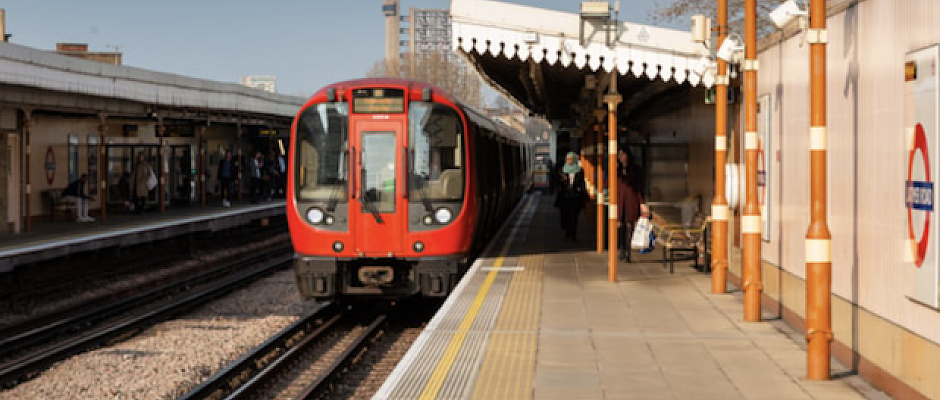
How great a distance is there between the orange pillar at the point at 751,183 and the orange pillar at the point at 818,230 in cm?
243

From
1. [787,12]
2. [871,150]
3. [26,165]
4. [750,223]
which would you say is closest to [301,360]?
[750,223]

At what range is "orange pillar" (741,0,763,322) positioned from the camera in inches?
381

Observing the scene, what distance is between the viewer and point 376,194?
12.8 meters

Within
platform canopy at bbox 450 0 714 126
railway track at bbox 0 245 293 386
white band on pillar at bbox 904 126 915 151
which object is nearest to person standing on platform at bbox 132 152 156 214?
railway track at bbox 0 245 293 386

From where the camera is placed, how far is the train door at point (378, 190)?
1266cm

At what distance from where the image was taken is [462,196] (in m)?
13.0

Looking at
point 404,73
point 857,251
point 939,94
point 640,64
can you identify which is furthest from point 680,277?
point 404,73

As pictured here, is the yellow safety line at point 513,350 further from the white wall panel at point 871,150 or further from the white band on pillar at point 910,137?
the white band on pillar at point 910,137

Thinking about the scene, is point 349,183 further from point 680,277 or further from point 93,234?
point 93,234

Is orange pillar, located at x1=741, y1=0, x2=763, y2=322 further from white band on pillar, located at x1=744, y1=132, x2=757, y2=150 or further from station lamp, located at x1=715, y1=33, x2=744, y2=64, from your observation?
station lamp, located at x1=715, y1=33, x2=744, y2=64

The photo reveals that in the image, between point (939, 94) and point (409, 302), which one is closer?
point (939, 94)

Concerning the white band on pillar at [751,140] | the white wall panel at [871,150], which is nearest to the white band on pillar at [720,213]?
the white band on pillar at [751,140]

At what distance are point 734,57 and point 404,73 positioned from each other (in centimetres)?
9098

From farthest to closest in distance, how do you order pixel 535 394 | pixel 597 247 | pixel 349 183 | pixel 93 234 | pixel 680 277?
pixel 93 234, pixel 597 247, pixel 680 277, pixel 349 183, pixel 535 394
